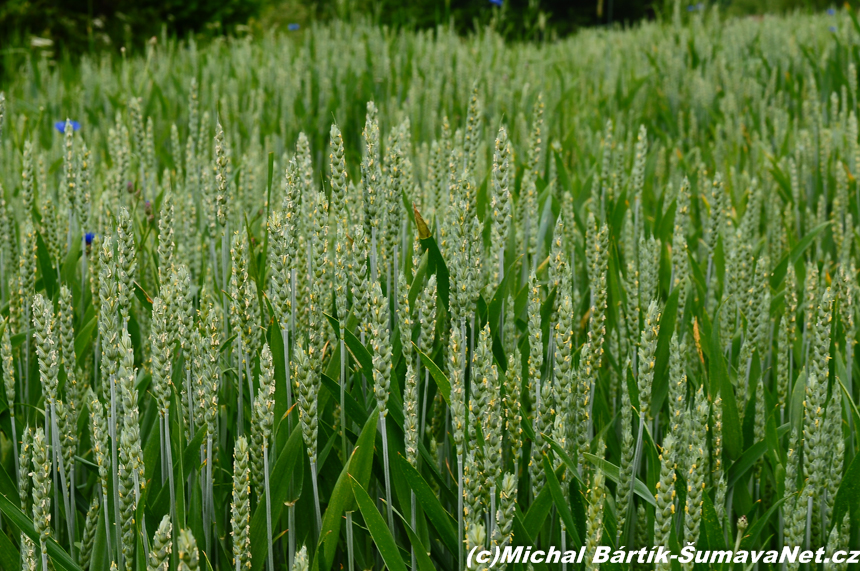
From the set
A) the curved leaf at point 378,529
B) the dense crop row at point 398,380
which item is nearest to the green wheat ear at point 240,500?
the dense crop row at point 398,380

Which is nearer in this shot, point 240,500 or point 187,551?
point 187,551

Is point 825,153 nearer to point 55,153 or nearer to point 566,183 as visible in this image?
point 566,183

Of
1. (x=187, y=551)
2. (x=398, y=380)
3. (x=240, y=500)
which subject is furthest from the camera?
(x=398, y=380)

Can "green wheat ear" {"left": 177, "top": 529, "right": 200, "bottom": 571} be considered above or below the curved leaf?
above

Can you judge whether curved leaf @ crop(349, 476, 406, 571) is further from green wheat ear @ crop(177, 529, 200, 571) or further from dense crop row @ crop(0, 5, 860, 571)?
green wheat ear @ crop(177, 529, 200, 571)

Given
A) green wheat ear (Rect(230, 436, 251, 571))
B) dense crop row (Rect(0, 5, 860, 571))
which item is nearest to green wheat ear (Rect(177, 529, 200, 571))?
dense crop row (Rect(0, 5, 860, 571))

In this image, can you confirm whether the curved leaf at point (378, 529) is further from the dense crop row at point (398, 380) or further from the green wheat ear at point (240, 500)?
the green wheat ear at point (240, 500)

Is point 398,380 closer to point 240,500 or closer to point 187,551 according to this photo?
point 240,500

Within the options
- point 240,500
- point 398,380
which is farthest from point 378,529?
point 398,380

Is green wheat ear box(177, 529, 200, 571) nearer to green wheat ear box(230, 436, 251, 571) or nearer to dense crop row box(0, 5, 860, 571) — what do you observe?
dense crop row box(0, 5, 860, 571)

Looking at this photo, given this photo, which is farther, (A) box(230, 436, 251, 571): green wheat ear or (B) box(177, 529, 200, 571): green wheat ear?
(A) box(230, 436, 251, 571): green wheat ear

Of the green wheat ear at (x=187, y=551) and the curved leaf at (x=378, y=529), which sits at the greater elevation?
the green wheat ear at (x=187, y=551)

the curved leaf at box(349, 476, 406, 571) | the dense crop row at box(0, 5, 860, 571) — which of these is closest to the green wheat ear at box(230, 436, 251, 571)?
the dense crop row at box(0, 5, 860, 571)

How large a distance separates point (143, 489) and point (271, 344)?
10.7 inches
